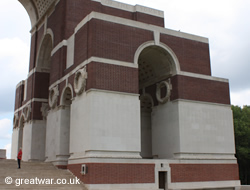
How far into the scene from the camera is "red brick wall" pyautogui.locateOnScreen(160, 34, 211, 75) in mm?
25844

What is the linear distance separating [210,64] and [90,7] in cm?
1165

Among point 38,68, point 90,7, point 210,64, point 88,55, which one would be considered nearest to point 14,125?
point 38,68

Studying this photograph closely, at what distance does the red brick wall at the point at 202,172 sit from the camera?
75.8 ft

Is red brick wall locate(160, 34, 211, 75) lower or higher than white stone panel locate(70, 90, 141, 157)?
higher

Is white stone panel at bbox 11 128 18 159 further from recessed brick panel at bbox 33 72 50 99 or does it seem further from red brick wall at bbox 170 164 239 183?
red brick wall at bbox 170 164 239 183

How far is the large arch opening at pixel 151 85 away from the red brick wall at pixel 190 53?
2.68 feet

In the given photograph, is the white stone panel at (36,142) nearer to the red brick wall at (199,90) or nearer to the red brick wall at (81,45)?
the red brick wall at (81,45)

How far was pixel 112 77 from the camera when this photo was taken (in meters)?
22.5

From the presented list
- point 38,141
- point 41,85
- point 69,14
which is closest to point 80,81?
point 69,14

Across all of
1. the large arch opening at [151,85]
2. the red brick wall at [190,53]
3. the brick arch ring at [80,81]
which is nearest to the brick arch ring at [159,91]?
the large arch opening at [151,85]

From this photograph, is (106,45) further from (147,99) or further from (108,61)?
(147,99)

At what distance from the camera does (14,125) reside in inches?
1566

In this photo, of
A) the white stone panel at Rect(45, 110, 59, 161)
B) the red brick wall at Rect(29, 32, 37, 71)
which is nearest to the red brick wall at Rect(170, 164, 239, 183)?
the white stone panel at Rect(45, 110, 59, 161)

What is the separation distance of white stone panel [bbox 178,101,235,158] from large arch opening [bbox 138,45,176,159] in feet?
7.40
